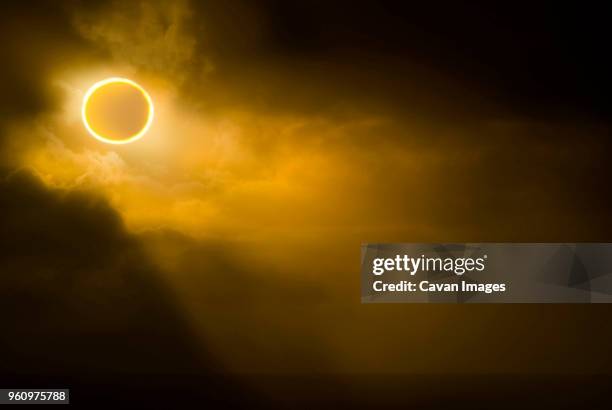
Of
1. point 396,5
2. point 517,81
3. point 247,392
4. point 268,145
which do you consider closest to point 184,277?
point 247,392

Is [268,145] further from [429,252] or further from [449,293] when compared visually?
[449,293]

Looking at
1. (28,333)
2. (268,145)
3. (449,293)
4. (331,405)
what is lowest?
(331,405)

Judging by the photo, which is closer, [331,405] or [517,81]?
[331,405]

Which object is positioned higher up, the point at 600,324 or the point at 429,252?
the point at 429,252

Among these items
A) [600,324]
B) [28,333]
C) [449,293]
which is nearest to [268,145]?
[449,293]

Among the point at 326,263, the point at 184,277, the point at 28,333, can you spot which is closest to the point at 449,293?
the point at 326,263

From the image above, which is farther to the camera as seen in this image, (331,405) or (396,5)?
(396,5)

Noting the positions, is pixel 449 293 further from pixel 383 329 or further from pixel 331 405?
pixel 331 405

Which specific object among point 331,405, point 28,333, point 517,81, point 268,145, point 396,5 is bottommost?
point 331,405

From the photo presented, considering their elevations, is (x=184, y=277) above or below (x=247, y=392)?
above
